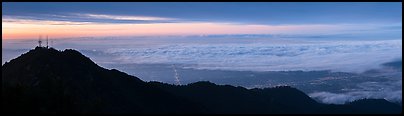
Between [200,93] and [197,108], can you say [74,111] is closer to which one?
[197,108]

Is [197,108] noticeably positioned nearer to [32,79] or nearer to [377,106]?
[32,79]

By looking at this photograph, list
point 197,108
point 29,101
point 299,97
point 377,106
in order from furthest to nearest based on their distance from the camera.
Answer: point 377,106, point 299,97, point 197,108, point 29,101

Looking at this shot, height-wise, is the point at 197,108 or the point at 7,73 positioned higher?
the point at 7,73

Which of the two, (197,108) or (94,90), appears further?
(197,108)

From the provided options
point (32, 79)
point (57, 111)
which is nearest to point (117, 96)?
point (32, 79)

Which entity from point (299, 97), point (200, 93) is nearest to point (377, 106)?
point (299, 97)

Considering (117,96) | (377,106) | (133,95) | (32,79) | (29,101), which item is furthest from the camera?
(377,106)
